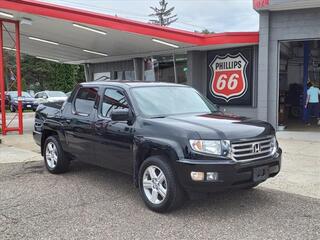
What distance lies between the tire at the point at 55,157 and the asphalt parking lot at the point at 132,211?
170 millimetres

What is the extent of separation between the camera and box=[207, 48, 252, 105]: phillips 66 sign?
1608cm

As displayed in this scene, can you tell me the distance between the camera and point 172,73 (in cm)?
1989

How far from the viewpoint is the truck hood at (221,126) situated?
5.24 meters

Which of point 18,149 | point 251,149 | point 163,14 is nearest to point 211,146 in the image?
point 251,149

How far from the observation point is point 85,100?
7.34 metres

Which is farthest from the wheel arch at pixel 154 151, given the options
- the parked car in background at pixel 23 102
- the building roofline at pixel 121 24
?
the parked car in background at pixel 23 102

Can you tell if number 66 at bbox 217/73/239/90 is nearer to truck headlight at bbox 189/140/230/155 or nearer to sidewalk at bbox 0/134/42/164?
sidewalk at bbox 0/134/42/164

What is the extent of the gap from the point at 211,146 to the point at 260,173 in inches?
32.7

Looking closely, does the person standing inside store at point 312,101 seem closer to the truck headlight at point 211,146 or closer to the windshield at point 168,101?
the windshield at point 168,101

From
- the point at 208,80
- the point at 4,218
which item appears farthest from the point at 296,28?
the point at 4,218

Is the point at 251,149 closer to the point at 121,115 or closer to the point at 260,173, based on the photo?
the point at 260,173

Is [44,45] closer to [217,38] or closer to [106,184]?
[217,38]

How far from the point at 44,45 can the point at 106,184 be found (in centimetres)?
1476

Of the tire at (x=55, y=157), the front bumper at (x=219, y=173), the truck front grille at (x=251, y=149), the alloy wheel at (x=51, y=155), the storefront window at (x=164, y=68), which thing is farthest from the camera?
the storefront window at (x=164, y=68)
